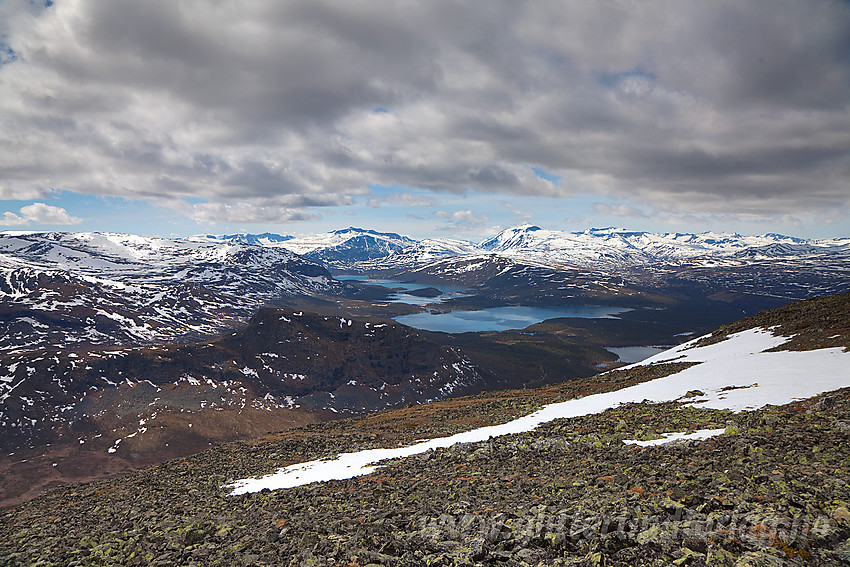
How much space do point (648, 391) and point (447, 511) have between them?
2929 centimetres

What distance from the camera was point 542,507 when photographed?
1326 cm

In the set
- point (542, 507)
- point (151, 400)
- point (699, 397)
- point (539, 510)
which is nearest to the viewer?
point (539, 510)

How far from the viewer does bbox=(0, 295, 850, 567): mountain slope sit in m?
9.77

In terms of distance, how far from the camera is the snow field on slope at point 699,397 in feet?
84.3

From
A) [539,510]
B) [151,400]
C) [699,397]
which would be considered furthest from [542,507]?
[151,400]

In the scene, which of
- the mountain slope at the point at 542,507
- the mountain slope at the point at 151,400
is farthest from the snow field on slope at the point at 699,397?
the mountain slope at the point at 151,400

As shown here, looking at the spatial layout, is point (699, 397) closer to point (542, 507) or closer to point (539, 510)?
point (542, 507)

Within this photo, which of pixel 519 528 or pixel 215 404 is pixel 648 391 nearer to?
pixel 519 528

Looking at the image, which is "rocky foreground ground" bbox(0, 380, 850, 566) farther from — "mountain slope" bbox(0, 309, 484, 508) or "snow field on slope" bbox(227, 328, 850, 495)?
"mountain slope" bbox(0, 309, 484, 508)

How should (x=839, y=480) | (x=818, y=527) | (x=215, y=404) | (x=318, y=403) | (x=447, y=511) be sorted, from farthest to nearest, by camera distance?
(x=318, y=403) < (x=215, y=404) < (x=447, y=511) < (x=839, y=480) < (x=818, y=527)

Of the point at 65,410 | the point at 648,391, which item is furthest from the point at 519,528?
the point at 65,410

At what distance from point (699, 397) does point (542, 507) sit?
23.3 m

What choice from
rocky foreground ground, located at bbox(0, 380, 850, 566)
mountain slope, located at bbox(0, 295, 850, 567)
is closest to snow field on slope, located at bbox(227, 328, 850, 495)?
mountain slope, located at bbox(0, 295, 850, 567)

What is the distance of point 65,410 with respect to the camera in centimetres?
14950
